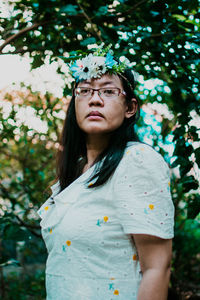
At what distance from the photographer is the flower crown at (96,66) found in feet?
5.33

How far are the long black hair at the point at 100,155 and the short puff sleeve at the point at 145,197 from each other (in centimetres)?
12

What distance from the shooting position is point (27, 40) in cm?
254

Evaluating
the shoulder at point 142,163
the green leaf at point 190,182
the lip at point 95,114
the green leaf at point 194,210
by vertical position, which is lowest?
the green leaf at point 194,210

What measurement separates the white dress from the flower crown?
46cm

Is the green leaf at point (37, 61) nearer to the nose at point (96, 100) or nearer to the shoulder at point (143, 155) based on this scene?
the nose at point (96, 100)

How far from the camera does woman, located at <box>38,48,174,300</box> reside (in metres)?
1.23

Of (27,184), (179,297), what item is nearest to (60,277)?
(179,297)

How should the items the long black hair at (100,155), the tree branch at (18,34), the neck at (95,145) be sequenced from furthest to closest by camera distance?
the tree branch at (18,34) → the neck at (95,145) → the long black hair at (100,155)

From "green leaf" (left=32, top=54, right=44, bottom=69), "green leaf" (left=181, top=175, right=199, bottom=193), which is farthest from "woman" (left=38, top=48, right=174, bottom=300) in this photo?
"green leaf" (left=32, top=54, right=44, bottom=69)

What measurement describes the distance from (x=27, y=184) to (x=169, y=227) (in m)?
2.76

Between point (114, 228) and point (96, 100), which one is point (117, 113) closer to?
point (96, 100)

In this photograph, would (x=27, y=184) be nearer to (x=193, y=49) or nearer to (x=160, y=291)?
(x=193, y=49)

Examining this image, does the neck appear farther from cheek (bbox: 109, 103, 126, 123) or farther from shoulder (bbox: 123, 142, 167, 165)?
shoulder (bbox: 123, 142, 167, 165)

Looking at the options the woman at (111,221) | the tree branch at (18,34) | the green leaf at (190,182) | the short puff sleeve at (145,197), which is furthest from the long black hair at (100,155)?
the tree branch at (18,34)
